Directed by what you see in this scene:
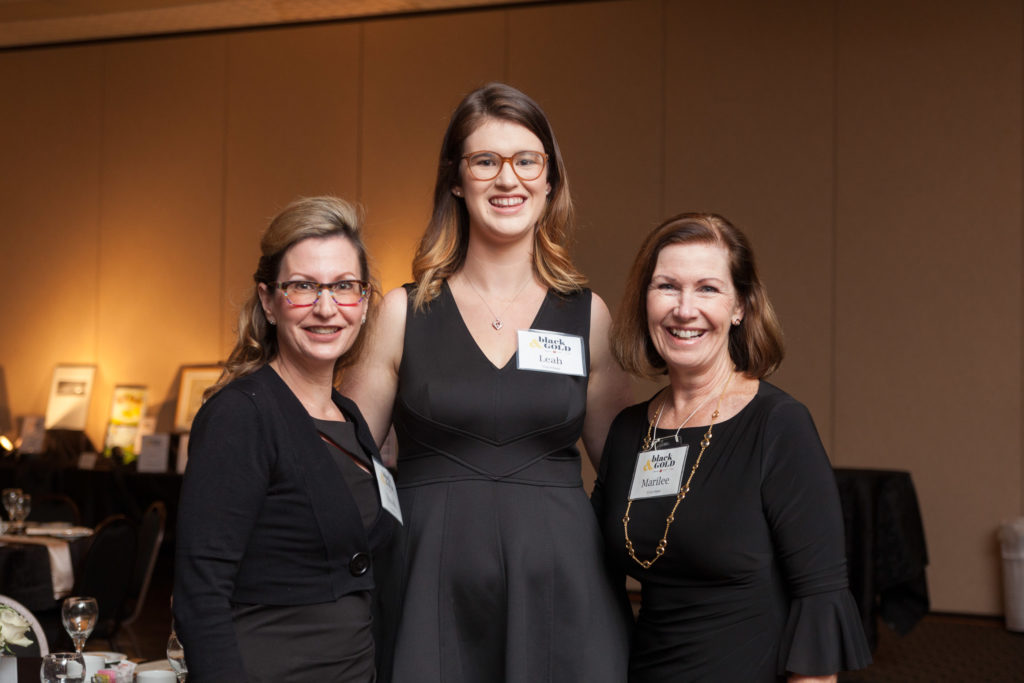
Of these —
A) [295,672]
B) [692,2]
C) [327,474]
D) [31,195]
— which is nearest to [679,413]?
[327,474]

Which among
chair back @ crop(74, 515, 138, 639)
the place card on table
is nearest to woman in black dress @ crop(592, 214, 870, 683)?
chair back @ crop(74, 515, 138, 639)

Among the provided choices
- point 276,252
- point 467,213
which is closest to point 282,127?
point 467,213

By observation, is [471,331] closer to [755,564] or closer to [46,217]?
[755,564]

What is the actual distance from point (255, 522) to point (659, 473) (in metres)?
0.79

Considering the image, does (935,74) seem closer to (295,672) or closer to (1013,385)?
(1013,385)

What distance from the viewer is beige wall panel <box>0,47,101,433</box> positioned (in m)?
9.45

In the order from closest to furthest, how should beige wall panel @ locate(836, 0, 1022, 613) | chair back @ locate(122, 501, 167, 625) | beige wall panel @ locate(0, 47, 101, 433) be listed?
1. chair back @ locate(122, 501, 167, 625)
2. beige wall panel @ locate(836, 0, 1022, 613)
3. beige wall panel @ locate(0, 47, 101, 433)

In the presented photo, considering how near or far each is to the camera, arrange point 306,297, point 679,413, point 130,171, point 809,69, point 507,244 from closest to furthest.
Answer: point 306,297 < point 679,413 < point 507,244 < point 809,69 < point 130,171

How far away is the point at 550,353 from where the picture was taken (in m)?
2.31

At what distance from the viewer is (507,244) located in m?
2.39

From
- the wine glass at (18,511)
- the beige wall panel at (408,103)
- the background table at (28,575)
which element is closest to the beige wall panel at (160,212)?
the beige wall panel at (408,103)

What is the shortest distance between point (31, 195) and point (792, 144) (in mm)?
6825

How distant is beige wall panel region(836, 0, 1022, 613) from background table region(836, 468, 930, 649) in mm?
1525

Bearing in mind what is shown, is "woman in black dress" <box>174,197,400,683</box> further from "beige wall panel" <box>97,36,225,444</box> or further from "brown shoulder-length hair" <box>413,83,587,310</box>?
"beige wall panel" <box>97,36,225,444</box>
